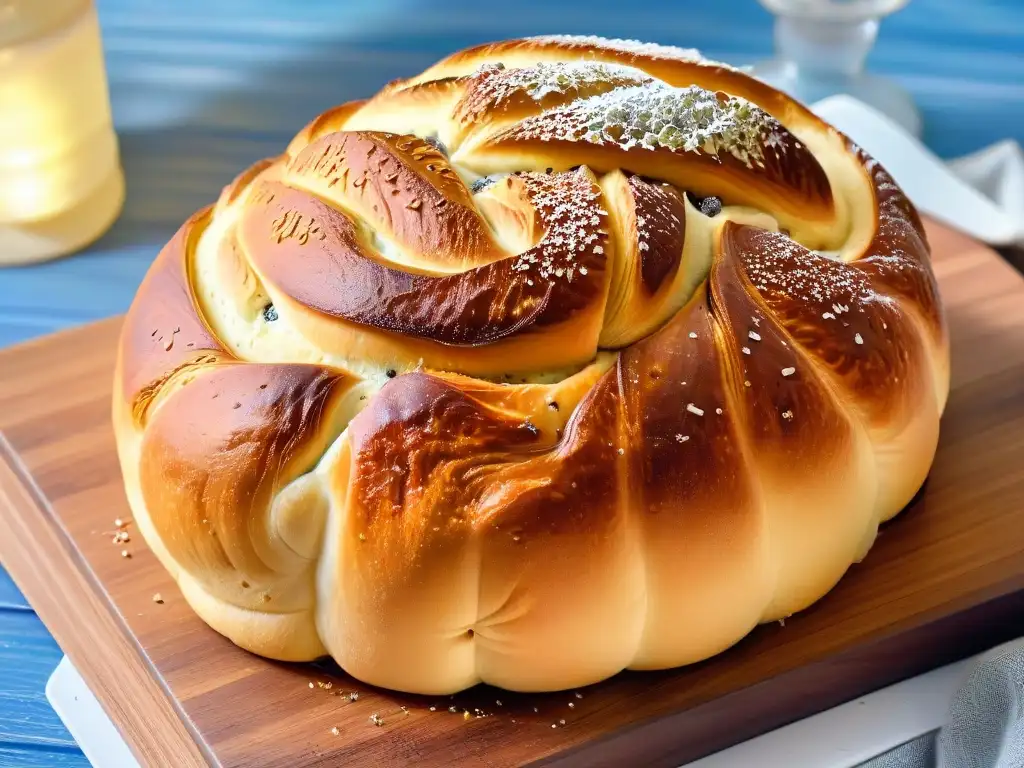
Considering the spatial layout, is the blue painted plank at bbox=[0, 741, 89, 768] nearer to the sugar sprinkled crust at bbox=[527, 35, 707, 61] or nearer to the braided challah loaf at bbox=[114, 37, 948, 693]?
the braided challah loaf at bbox=[114, 37, 948, 693]

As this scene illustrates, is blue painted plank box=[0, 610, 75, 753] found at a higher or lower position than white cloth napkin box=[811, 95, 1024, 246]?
lower

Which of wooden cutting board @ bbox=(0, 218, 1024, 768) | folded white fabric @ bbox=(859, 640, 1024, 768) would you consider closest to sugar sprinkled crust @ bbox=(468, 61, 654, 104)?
wooden cutting board @ bbox=(0, 218, 1024, 768)

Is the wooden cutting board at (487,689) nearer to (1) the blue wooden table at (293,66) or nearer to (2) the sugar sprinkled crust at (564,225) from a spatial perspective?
(2) the sugar sprinkled crust at (564,225)

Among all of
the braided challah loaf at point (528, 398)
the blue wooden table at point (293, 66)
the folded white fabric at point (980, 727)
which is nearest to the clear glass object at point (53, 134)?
the blue wooden table at point (293, 66)

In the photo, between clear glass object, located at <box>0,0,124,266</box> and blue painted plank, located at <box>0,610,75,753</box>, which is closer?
blue painted plank, located at <box>0,610,75,753</box>

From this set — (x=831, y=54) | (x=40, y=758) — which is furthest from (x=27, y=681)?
(x=831, y=54)

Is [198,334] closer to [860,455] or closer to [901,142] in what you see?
[860,455]

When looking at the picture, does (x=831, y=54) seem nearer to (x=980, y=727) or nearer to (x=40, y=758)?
(x=980, y=727)
